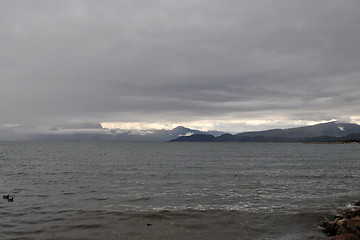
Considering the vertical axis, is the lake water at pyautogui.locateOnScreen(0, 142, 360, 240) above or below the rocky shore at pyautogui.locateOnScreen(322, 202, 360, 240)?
below

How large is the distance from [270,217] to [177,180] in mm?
22426

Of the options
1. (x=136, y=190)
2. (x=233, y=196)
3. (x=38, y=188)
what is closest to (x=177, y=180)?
(x=136, y=190)

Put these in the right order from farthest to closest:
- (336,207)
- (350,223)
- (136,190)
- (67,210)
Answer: (136,190), (336,207), (67,210), (350,223)

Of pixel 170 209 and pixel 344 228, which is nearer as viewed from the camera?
pixel 344 228

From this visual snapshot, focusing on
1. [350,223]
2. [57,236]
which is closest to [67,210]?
[57,236]

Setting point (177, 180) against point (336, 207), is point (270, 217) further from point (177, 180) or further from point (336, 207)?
point (177, 180)

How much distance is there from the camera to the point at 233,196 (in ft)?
104

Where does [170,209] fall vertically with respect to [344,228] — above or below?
below

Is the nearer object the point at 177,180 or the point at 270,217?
the point at 270,217

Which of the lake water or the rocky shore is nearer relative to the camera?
the rocky shore

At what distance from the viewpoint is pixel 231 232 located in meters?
19.8

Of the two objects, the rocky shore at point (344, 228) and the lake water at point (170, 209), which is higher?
the rocky shore at point (344, 228)

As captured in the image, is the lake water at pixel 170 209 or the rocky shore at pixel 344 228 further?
the lake water at pixel 170 209

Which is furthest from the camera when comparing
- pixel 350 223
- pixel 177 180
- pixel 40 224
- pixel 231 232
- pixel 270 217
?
pixel 177 180
